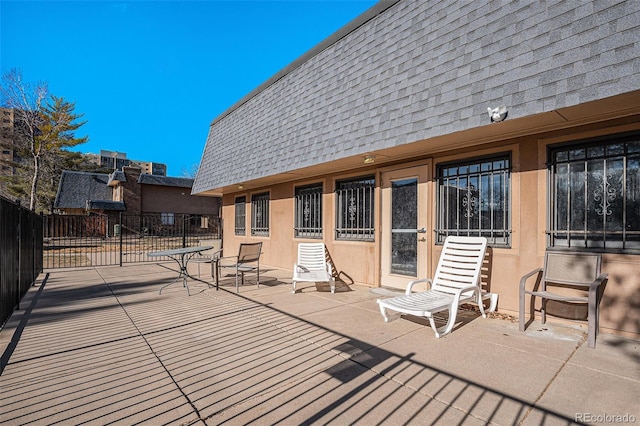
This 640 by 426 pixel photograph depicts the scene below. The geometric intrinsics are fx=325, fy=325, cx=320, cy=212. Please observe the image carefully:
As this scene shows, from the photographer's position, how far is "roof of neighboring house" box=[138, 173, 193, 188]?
99.1 feet

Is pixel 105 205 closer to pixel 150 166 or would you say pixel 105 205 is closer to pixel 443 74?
pixel 443 74

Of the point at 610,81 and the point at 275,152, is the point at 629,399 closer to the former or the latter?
the point at 610,81

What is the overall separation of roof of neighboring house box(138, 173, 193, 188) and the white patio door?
29.8 metres

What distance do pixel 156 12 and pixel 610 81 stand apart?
61.7ft

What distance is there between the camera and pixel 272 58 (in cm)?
2741

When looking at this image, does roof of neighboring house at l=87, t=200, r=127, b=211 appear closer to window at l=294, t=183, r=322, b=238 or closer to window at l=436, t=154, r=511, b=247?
window at l=294, t=183, r=322, b=238

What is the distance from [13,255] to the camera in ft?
15.4

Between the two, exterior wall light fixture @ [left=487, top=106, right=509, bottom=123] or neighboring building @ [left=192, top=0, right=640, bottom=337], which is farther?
exterior wall light fixture @ [left=487, top=106, right=509, bottom=123]

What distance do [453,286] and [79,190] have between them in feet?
118

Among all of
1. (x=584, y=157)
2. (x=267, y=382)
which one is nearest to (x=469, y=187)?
(x=584, y=157)

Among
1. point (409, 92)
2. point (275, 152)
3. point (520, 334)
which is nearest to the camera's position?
point (520, 334)

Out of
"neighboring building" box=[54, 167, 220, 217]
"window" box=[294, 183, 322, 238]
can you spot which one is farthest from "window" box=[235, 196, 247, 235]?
"neighboring building" box=[54, 167, 220, 217]

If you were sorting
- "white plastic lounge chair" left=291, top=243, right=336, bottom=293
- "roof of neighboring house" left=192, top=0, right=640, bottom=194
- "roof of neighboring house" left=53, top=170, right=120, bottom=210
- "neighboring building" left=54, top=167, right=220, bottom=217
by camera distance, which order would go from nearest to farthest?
"roof of neighboring house" left=192, top=0, right=640, bottom=194 < "white plastic lounge chair" left=291, top=243, right=336, bottom=293 < "neighboring building" left=54, top=167, right=220, bottom=217 < "roof of neighboring house" left=53, top=170, right=120, bottom=210

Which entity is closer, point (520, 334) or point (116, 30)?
point (520, 334)
